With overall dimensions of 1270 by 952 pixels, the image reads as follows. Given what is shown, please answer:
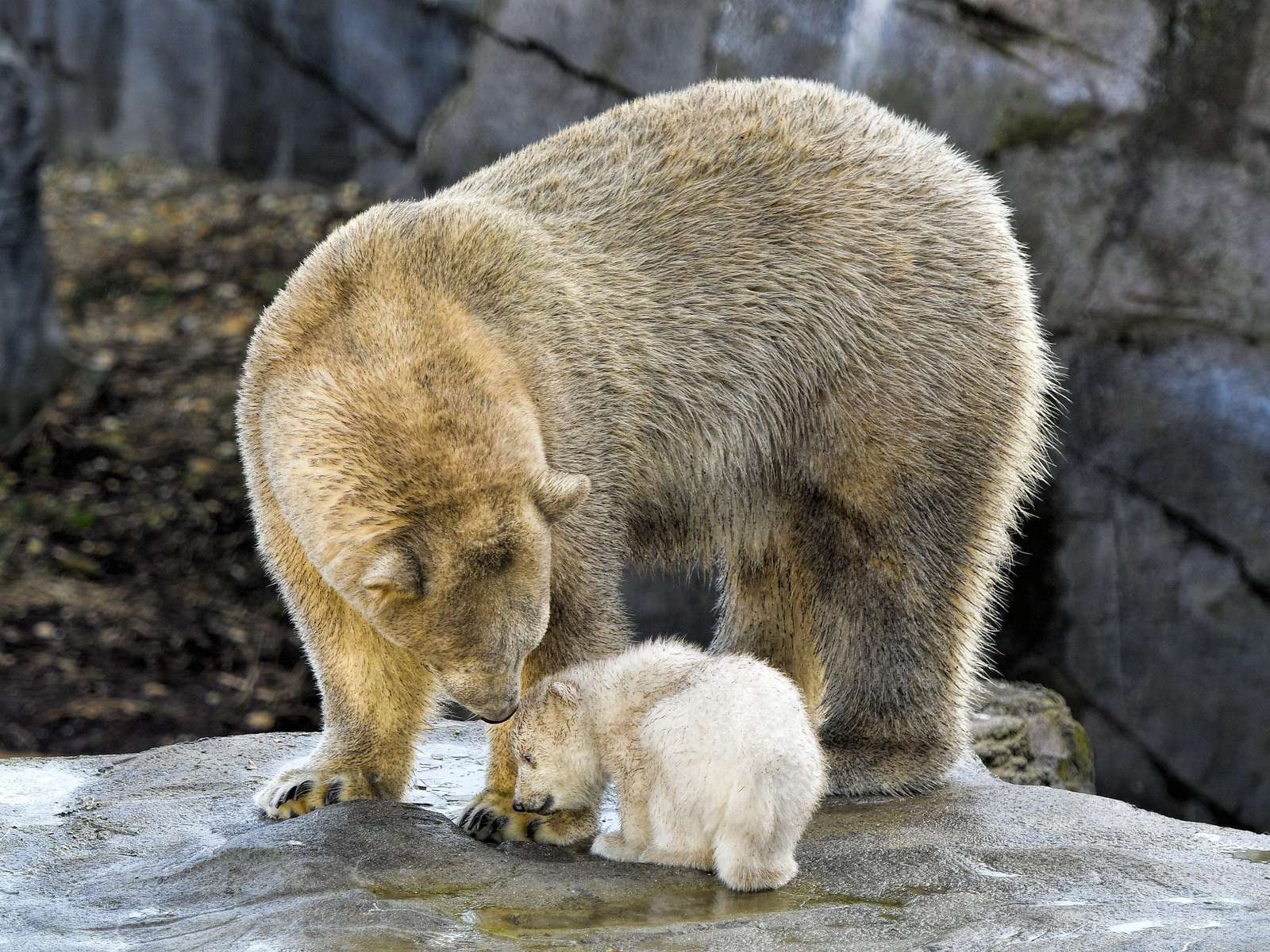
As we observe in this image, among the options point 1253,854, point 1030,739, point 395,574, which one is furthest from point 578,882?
point 1030,739

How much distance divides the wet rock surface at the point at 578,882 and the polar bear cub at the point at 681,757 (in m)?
0.09

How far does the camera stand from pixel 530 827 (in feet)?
14.2

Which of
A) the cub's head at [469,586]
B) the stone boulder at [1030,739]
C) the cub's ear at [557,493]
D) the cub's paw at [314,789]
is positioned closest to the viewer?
the cub's head at [469,586]

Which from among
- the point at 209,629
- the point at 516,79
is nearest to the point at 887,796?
the point at 209,629

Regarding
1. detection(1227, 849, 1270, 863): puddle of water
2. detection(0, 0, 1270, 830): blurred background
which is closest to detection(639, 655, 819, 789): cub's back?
detection(1227, 849, 1270, 863): puddle of water

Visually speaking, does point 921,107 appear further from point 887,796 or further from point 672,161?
point 887,796

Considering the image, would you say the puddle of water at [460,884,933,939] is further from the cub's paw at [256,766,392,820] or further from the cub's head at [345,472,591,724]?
the cub's paw at [256,766,392,820]

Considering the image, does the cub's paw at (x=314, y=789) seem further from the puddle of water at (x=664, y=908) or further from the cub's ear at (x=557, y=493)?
the cub's ear at (x=557, y=493)

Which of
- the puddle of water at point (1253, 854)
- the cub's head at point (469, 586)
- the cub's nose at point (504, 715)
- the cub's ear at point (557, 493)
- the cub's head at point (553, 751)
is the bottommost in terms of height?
the puddle of water at point (1253, 854)

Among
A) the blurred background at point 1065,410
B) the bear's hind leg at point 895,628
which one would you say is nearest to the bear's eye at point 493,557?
the bear's hind leg at point 895,628

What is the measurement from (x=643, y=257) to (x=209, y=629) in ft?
17.8

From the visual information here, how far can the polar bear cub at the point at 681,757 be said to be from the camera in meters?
3.77

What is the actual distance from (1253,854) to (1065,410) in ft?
15.1

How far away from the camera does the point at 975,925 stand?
12.1 ft
